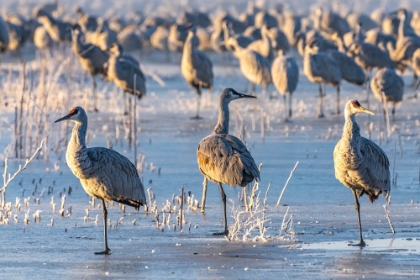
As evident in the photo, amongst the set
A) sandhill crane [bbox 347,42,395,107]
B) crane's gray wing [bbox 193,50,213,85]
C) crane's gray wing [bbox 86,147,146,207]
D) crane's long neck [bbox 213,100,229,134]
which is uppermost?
sandhill crane [bbox 347,42,395,107]

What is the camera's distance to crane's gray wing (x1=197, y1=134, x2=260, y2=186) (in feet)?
28.5

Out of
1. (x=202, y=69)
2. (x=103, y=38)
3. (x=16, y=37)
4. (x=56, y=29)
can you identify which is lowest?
(x=202, y=69)

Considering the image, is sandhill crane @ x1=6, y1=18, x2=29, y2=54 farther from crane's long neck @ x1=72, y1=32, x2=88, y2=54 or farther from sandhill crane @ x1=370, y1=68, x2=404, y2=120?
sandhill crane @ x1=370, y1=68, x2=404, y2=120

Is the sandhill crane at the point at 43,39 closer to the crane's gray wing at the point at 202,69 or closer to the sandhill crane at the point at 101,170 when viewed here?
the crane's gray wing at the point at 202,69

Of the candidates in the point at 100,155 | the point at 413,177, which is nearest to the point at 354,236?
the point at 100,155

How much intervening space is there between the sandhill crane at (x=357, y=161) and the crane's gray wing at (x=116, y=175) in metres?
1.58

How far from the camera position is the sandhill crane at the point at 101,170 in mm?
8031

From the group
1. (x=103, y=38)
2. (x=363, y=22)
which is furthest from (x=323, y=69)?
(x=363, y=22)

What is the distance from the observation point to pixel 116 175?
8172mm

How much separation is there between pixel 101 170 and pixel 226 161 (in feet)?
3.87

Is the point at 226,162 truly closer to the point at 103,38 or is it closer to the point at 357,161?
the point at 357,161

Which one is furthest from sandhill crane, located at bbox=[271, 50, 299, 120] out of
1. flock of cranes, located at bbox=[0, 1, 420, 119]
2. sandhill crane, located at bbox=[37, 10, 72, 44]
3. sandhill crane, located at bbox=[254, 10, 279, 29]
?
sandhill crane, located at bbox=[254, 10, 279, 29]

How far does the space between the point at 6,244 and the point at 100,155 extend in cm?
96

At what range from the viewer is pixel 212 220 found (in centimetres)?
929
